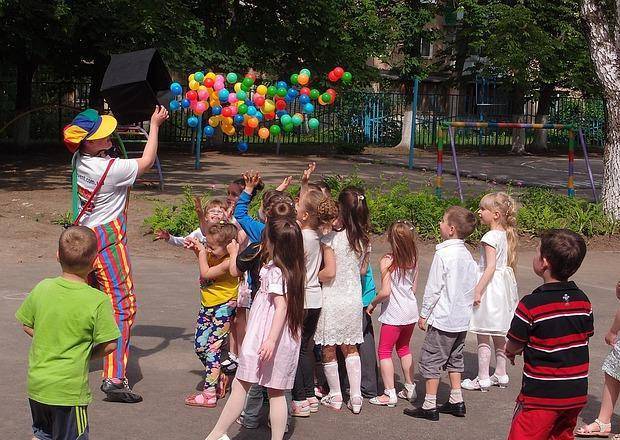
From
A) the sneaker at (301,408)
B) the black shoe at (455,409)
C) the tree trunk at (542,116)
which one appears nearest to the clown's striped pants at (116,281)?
the sneaker at (301,408)

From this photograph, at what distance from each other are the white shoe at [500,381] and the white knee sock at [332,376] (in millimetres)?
1385

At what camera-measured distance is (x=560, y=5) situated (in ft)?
104

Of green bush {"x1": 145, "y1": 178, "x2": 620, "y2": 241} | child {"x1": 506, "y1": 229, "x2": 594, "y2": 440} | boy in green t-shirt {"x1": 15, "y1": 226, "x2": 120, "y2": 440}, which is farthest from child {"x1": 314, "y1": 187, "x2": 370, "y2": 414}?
green bush {"x1": 145, "y1": 178, "x2": 620, "y2": 241}

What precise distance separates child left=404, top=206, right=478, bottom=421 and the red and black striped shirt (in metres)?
1.63

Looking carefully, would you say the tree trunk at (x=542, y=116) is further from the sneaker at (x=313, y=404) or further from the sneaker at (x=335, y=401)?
the sneaker at (x=313, y=404)

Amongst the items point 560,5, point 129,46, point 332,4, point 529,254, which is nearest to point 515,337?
point 529,254

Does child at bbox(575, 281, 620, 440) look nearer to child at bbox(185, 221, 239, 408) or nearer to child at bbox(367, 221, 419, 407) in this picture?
child at bbox(367, 221, 419, 407)

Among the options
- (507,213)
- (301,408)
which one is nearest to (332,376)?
(301,408)

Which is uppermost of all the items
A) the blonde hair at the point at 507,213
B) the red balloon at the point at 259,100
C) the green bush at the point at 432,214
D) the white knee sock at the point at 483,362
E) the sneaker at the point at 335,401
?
the red balloon at the point at 259,100

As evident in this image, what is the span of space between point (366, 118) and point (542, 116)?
6.56 metres

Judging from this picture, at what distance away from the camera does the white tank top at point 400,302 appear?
21.4ft

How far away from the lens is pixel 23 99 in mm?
25281

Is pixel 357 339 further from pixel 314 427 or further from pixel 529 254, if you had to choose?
pixel 529 254

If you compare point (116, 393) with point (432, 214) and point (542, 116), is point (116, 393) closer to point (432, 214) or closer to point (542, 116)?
point (432, 214)
